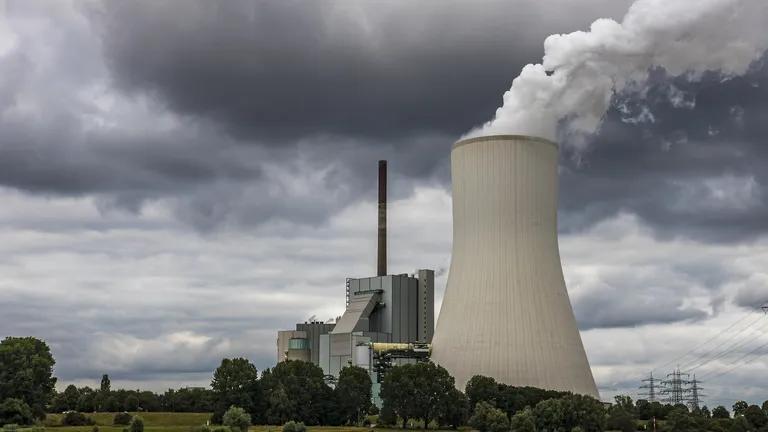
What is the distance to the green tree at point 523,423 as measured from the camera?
48344mm

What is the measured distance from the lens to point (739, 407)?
65125 mm

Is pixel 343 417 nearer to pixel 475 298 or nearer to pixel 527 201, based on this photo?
pixel 475 298

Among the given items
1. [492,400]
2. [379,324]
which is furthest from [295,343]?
[492,400]

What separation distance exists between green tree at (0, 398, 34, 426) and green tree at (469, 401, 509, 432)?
22801 mm

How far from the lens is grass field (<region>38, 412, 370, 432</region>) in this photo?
51.6 metres

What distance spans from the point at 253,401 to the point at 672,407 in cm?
2762

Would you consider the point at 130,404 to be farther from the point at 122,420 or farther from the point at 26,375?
the point at 26,375

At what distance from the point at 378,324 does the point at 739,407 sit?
980 inches

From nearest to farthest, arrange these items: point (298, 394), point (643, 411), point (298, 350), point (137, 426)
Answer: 1. point (137, 426)
2. point (298, 394)
3. point (643, 411)
4. point (298, 350)

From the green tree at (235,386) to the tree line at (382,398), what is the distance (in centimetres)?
6

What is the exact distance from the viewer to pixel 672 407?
6512 centimetres

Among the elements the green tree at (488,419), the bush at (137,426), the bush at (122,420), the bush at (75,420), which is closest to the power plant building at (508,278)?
the green tree at (488,419)

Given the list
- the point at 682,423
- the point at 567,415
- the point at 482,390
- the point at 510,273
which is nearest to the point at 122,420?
the point at 482,390

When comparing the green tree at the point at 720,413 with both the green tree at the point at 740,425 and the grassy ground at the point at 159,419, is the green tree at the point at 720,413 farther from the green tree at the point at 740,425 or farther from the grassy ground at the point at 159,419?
the grassy ground at the point at 159,419
